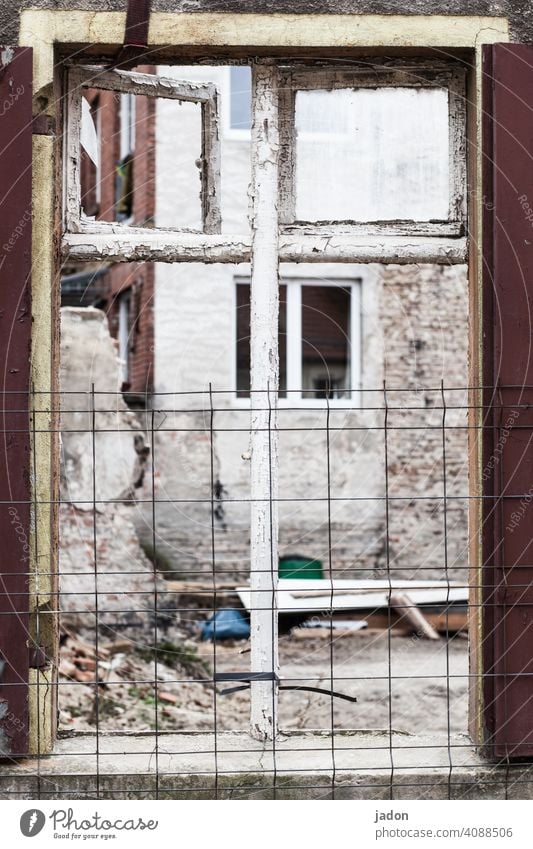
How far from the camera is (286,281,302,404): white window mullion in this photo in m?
9.62

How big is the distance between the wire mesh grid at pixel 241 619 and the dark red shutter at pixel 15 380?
0.03 m

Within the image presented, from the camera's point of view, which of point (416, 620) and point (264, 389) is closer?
point (264, 389)

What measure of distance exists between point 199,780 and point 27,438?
3.85 ft

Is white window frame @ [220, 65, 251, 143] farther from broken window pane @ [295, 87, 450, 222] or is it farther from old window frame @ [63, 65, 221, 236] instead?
old window frame @ [63, 65, 221, 236]

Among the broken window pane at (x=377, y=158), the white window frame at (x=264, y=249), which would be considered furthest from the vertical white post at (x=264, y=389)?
the broken window pane at (x=377, y=158)

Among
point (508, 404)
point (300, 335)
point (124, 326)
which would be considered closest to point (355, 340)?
point (300, 335)

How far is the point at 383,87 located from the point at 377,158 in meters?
0.82

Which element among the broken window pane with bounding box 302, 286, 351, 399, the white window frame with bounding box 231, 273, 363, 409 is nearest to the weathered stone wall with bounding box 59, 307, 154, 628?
the white window frame with bounding box 231, 273, 363, 409

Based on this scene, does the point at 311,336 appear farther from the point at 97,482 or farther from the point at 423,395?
the point at 97,482

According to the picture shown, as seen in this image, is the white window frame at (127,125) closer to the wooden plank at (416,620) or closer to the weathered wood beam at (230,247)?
the wooden plank at (416,620)

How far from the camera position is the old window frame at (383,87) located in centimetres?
324

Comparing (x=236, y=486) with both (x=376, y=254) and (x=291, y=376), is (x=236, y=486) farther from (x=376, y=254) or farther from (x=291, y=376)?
(x=376, y=254)

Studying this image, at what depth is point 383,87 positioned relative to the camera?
329 cm

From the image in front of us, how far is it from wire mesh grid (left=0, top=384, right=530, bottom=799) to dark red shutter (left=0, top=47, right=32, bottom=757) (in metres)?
0.03
